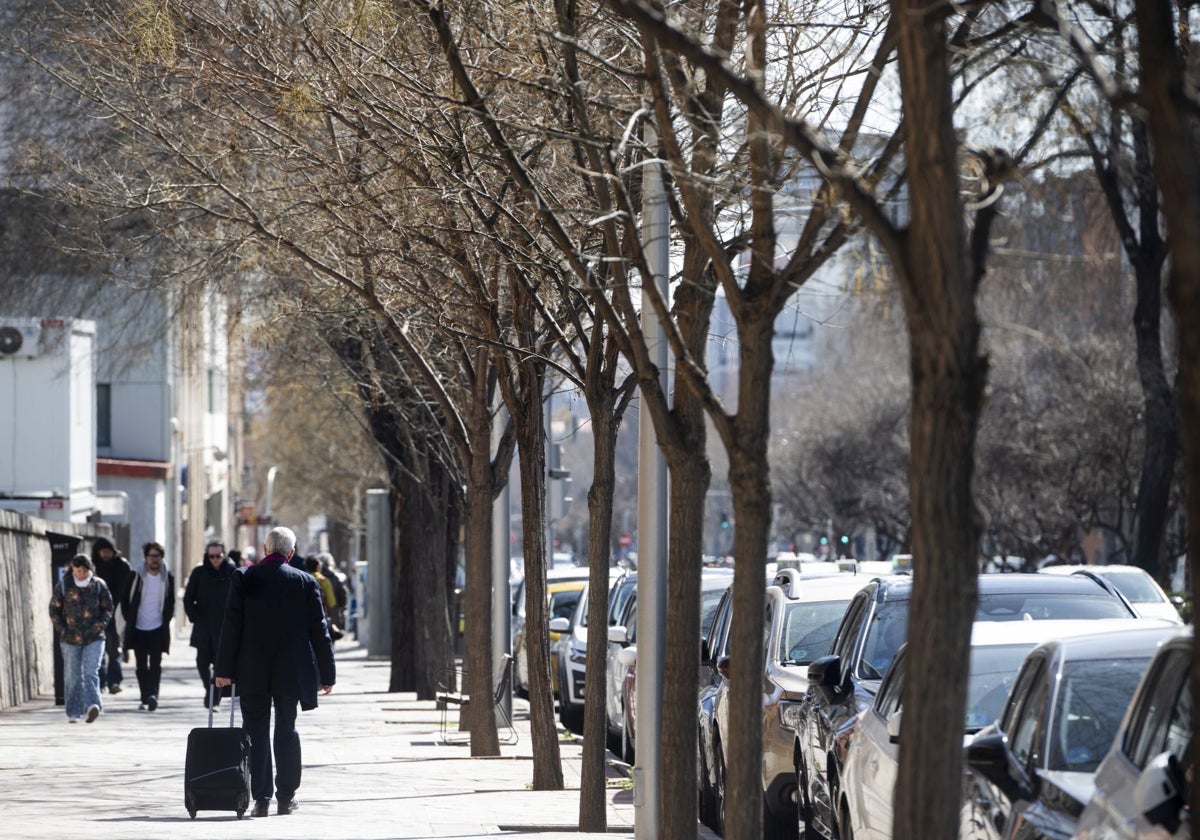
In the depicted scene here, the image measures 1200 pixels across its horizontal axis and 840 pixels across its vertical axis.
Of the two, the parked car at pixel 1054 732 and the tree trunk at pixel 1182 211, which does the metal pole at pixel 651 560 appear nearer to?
the parked car at pixel 1054 732

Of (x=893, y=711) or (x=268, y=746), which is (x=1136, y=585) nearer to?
(x=268, y=746)

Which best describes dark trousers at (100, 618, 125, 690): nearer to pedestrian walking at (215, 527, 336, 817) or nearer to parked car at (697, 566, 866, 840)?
parked car at (697, 566, 866, 840)

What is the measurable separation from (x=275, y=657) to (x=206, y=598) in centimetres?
716

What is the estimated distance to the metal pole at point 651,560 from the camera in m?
9.85

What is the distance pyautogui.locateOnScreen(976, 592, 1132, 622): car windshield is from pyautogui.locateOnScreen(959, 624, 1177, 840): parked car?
3292 millimetres

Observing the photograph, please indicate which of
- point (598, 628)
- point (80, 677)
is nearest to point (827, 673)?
point (598, 628)

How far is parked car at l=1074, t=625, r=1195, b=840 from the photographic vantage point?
5395 millimetres

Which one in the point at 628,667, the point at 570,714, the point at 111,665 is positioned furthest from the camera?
the point at 111,665

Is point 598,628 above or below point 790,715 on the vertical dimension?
above

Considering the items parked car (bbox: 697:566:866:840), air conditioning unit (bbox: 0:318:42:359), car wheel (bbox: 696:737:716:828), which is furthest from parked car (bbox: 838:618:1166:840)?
air conditioning unit (bbox: 0:318:42:359)

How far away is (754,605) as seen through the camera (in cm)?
739

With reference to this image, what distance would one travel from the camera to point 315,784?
14.0 m

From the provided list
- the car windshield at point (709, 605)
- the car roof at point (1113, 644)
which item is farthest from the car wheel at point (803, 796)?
the car windshield at point (709, 605)

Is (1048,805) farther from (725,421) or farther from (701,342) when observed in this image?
(701,342)
